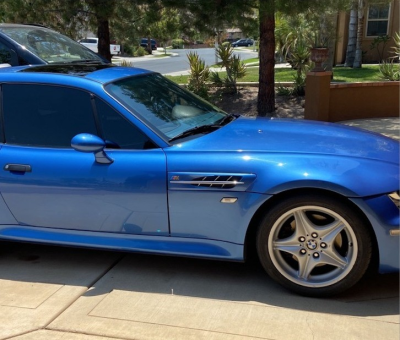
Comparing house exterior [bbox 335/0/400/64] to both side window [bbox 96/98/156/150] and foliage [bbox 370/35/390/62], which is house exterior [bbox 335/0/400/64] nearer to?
foliage [bbox 370/35/390/62]

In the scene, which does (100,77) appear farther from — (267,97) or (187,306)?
(267,97)

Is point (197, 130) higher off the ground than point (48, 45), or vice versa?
point (48, 45)

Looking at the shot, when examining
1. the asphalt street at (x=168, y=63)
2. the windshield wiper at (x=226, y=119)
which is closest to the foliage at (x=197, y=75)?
the windshield wiper at (x=226, y=119)

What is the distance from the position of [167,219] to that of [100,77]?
1.38 m

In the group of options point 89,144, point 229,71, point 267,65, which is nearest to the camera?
point 89,144

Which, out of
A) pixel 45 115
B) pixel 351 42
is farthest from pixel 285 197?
pixel 351 42

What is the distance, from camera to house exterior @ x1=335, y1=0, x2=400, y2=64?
20.2 m

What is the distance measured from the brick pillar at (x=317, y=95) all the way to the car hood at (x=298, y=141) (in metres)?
4.96

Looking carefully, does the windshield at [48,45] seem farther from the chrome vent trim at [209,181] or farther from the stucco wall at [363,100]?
the stucco wall at [363,100]

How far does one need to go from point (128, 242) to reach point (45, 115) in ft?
4.14

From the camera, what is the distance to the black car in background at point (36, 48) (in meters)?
4.48

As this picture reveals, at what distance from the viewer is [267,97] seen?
9.47 m

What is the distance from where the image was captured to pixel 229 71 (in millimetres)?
11992

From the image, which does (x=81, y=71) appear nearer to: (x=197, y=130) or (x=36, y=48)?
(x=36, y=48)
